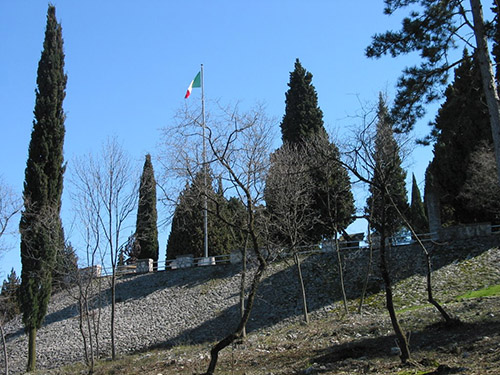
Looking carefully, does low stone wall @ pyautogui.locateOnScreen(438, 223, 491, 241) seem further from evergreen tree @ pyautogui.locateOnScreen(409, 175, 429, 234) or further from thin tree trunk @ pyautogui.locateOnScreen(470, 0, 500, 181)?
thin tree trunk @ pyautogui.locateOnScreen(470, 0, 500, 181)

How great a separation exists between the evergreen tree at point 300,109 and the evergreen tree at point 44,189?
55.5 feet

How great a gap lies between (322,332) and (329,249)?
14728 millimetres

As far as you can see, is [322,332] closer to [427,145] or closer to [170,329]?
[427,145]

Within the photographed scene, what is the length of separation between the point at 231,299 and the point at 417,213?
20.7 metres

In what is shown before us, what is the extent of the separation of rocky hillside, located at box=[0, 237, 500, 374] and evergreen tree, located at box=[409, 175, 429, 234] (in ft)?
38.0

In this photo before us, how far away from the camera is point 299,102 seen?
132 ft

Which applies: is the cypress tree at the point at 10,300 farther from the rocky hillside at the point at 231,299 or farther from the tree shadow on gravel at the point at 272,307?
the tree shadow on gravel at the point at 272,307

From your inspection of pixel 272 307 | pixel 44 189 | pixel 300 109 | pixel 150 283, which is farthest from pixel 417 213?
pixel 44 189

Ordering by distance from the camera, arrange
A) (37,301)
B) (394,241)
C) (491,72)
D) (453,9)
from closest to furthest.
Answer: (491,72) < (453,9) < (37,301) < (394,241)

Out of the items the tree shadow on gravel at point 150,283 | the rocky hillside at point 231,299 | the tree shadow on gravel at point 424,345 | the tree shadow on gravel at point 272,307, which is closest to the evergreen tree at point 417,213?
the rocky hillside at point 231,299

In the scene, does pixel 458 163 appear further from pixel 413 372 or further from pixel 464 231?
pixel 413 372

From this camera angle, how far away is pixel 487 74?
1168 centimetres

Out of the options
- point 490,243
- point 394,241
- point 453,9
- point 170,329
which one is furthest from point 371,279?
point 453,9

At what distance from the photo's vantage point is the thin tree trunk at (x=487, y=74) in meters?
11.5
